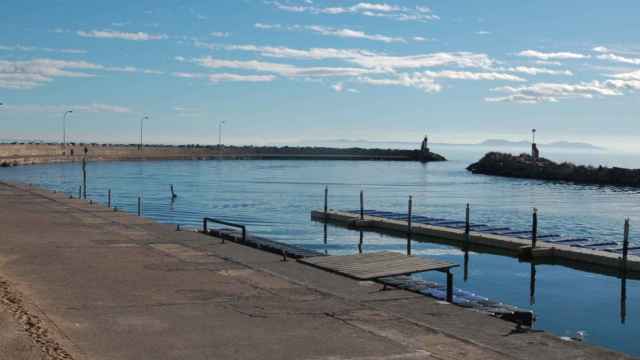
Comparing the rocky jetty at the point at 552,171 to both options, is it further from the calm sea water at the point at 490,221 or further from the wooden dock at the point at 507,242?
the wooden dock at the point at 507,242

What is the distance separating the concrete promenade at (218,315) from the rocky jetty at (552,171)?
291ft

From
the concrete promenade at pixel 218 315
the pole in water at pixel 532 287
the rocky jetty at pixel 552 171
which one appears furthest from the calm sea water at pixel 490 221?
the rocky jetty at pixel 552 171

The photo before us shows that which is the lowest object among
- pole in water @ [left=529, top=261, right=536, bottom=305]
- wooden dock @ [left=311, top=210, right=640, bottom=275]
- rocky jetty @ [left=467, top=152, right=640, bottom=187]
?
pole in water @ [left=529, top=261, right=536, bottom=305]

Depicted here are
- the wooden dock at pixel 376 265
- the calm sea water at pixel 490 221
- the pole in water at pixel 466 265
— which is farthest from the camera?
the pole in water at pixel 466 265

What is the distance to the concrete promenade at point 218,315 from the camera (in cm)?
1070

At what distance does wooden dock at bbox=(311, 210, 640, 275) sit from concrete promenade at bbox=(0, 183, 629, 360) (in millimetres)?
12777

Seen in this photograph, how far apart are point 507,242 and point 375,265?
14714mm

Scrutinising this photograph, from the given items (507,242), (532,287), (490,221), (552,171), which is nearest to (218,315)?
(532,287)

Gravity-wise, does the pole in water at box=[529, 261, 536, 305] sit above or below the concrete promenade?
below

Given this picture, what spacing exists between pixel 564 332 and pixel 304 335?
7.94 meters

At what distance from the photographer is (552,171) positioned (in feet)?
370

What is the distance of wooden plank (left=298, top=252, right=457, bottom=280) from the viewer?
54.8 ft

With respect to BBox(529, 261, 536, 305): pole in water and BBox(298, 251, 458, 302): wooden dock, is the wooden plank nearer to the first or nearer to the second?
BBox(298, 251, 458, 302): wooden dock

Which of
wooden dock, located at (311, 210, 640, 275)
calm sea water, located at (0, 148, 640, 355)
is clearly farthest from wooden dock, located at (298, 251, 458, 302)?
wooden dock, located at (311, 210, 640, 275)
